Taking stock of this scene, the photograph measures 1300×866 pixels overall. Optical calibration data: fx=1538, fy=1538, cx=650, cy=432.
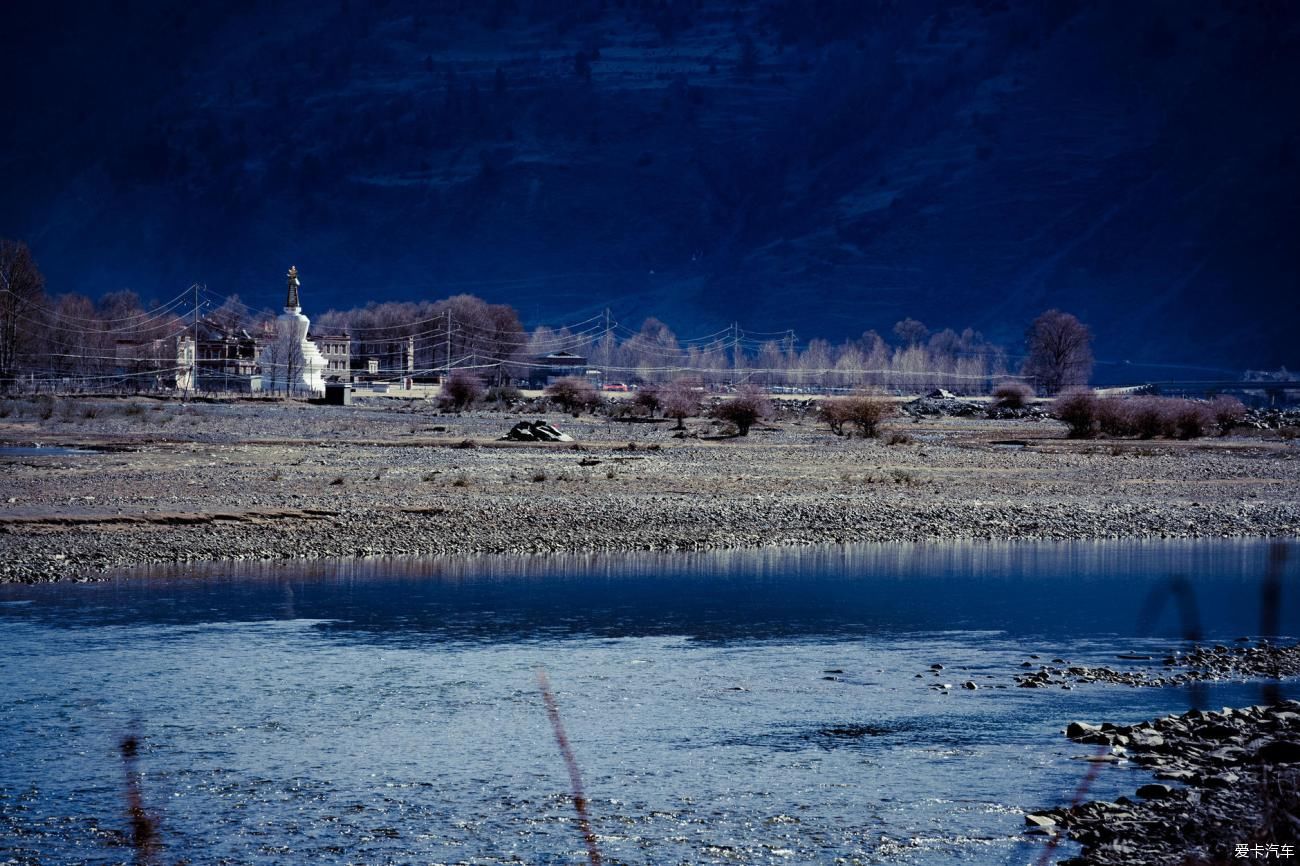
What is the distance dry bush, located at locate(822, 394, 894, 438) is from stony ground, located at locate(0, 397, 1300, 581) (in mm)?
4346

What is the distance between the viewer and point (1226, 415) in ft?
247

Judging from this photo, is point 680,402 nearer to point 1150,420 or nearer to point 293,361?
point 1150,420

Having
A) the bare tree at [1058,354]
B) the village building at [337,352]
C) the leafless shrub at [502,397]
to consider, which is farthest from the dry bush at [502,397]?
the bare tree at [1058,354]

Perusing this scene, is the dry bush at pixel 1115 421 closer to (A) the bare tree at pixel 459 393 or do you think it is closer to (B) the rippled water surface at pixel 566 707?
(A) the bare tree at pixel 459 393

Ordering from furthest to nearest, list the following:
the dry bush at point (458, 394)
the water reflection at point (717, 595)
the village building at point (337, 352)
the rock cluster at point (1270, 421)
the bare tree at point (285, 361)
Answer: the village building at point (337, 352) → the bare tree at point (285, 361) → the dry bush at point (458, 394) → the rock cluster at point (1270, 421) → the water reflection at point (717, 595)

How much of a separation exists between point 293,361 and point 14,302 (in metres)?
20.9

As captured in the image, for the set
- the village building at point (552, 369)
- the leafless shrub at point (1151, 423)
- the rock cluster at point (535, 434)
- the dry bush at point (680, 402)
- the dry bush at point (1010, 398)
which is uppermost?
the village building at point (552, 369)

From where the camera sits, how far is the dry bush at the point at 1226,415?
239ft

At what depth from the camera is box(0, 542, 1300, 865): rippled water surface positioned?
11805 mm

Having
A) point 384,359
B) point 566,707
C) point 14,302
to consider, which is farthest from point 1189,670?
point 384,359

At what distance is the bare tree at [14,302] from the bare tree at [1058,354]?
287 ft

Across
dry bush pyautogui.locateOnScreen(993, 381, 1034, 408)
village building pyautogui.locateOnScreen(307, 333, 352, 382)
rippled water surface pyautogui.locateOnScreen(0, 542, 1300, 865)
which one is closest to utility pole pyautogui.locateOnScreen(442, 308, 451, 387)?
village building pyautogui.locateOnScreen(307, 333, 352, 382)

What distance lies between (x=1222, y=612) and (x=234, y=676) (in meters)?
13.7

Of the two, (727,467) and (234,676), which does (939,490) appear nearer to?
(727,467)
